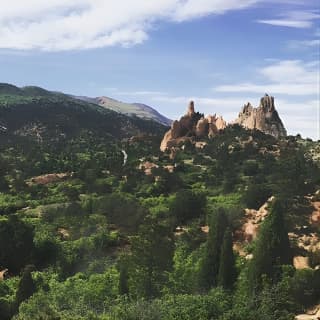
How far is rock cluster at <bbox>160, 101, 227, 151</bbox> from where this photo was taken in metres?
130

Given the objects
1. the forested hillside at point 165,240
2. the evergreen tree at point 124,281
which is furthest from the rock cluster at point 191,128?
the evergreen tree at point 124,281

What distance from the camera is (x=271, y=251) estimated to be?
129 feet

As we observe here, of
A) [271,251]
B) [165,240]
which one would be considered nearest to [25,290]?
[165,240]

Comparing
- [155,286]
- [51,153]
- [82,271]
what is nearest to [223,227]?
[155,286]

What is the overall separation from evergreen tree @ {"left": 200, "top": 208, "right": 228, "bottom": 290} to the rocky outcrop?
304 feet

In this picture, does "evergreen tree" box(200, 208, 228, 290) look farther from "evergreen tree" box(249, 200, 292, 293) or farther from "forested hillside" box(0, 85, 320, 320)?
"evergreen tree" box(249, 200, 292, 293)

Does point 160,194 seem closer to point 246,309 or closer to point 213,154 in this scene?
point 213,154

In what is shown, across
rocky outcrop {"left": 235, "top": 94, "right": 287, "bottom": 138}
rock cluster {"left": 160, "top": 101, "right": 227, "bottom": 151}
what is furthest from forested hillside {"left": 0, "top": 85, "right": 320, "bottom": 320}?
rocky outcrop {"left": 235, "top": 94, "right": 287, "bottom": 138}

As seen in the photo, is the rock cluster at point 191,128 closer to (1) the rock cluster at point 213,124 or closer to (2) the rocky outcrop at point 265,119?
(1) the rock cluster at point 213,124

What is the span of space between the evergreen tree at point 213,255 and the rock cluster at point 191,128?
8416 cm

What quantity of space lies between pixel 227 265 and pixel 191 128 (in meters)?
95.8

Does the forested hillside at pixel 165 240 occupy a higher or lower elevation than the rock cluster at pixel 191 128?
lower

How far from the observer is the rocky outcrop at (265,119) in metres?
134

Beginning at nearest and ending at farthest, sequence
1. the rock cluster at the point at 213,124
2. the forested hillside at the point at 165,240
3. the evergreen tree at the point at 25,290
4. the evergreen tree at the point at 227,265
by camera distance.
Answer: the forested hillside at the point at 165,240
the evergreen tree at the point at 25,290
the evergreen tree at the point at 227,265
the rock cluster at the point at 213,124
